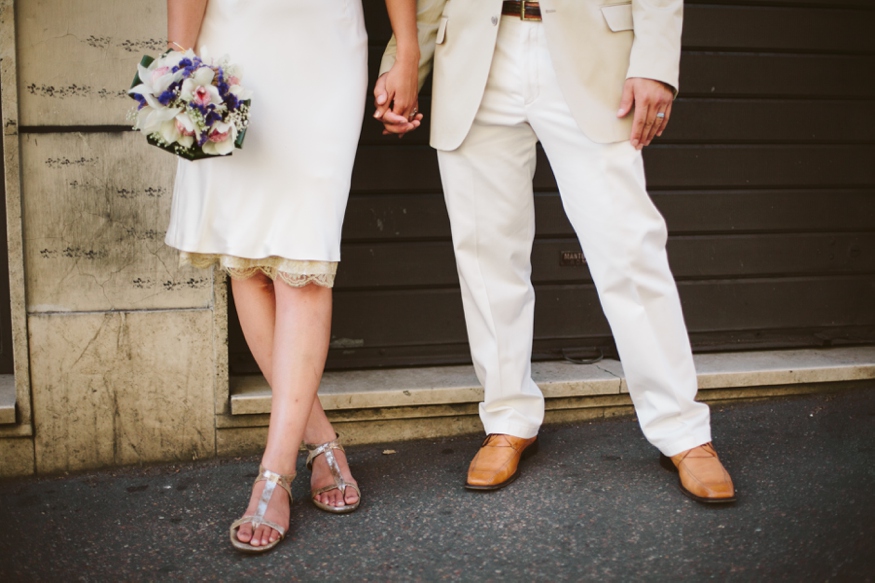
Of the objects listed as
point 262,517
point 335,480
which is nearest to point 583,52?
point 335,480

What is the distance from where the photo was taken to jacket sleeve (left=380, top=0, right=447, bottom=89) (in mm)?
2723

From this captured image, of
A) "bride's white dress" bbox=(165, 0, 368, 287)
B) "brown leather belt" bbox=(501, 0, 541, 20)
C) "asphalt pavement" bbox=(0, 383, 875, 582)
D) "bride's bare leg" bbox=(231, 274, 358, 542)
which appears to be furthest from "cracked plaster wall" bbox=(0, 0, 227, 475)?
"brown leather belt" bbox=(501, 0, 541, 20)

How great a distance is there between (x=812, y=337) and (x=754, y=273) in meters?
0.42

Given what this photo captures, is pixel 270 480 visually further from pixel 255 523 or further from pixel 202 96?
pixel 202 96

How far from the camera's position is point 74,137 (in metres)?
2.98

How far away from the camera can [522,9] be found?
2617mm

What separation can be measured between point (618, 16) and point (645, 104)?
280 millimetres

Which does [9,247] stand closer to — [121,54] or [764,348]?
[121,54]

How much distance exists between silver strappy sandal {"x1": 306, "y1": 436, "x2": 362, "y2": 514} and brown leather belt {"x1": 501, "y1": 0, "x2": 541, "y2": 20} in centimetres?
145

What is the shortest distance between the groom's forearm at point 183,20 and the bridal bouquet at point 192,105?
0.46 feet

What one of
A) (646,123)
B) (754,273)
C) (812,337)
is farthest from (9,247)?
(812,337)

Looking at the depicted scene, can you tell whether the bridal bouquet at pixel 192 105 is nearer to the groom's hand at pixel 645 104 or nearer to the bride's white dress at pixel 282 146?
the bride's white dress at pixel 282 146

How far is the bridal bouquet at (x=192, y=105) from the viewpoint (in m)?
2.24

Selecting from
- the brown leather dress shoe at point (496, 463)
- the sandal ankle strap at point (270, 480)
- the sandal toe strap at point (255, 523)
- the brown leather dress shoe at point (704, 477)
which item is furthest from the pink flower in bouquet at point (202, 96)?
the brown leather dress shoe at point (704, 477)
